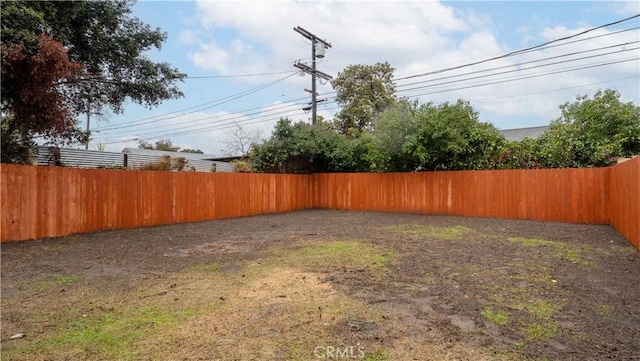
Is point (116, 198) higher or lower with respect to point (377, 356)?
higher

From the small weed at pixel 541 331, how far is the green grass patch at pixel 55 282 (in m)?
4.45

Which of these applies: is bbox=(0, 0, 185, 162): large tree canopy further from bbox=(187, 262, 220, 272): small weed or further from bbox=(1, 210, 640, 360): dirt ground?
bbox=(187, 262, 220, 272): small weed

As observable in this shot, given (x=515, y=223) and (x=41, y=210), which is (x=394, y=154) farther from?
(x=41, y=210)

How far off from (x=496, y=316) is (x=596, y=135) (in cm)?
966

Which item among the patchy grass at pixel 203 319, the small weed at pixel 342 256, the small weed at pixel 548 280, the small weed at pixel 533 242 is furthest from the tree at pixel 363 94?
the patchy grass at pixel 203 319

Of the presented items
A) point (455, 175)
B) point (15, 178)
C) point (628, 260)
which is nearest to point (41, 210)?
point (15, 178)

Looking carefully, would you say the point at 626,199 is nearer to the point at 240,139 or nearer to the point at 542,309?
the point at 542,309

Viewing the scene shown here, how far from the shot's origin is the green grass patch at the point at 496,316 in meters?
2.61

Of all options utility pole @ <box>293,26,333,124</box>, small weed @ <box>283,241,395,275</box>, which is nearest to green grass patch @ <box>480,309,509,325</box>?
small weed @ <box>283,241,395,275</box>

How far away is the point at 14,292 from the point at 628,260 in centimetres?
724

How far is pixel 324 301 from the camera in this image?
3.09 metres

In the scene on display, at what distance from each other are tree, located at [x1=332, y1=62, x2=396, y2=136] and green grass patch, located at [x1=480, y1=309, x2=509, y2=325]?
1738 centimetres

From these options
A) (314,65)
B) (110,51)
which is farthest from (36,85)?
(314,65)

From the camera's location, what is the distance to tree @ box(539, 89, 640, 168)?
9.19 m
